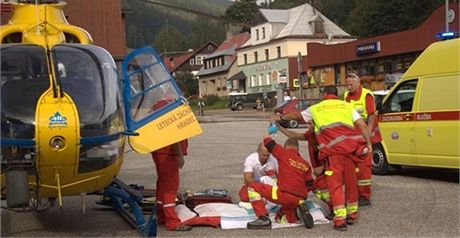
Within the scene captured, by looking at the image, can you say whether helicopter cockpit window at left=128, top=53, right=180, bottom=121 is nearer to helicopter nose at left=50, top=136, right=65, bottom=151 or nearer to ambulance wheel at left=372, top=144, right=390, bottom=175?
helicopter nose at left=50, top=136, right=65, bottom=151

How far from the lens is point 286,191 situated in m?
7.50

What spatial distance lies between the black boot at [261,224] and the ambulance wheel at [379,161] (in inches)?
190

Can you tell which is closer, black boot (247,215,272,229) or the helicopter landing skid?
the helicopter landing skid

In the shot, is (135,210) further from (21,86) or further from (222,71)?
(222,71)

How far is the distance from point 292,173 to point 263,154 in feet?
2.35

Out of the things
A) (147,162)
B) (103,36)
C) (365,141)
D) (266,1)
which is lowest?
(147,162)

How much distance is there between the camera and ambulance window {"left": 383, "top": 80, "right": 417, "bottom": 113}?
36.6 feet

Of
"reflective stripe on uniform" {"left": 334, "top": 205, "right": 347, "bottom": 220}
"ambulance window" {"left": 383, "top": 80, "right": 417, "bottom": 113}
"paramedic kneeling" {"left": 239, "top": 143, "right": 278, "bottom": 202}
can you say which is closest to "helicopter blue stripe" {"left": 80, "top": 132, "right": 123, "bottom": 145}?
"paramedic kneeling" {"left": 239, "top": 143, "right": 278, "bottom": 202}

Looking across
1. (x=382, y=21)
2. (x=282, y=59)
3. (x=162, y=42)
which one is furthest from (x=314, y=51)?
(x=162, y=42)

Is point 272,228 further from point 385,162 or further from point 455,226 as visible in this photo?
point 385,162

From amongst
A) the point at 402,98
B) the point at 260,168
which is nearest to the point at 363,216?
the point at 260,168

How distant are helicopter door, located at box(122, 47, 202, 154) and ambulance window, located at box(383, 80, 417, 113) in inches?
214

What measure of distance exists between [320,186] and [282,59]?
67.5m

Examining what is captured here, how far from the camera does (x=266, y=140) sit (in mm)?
7777
